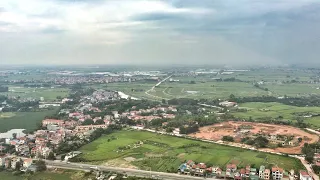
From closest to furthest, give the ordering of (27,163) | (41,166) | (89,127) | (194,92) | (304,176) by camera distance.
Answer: (304,176) < (41,166) < (27,163) < (89,127) < (194,92)

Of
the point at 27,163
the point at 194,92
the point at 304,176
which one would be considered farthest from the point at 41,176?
the point at 194,92

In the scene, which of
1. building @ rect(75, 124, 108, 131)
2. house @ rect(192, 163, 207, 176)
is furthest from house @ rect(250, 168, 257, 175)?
building @ rect(75, 124, 108, 131)

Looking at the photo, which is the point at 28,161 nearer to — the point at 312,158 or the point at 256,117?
the point at 312,158

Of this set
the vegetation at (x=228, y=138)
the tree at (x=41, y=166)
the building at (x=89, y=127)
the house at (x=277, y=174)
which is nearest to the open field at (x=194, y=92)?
the building at (x=89, y=127)

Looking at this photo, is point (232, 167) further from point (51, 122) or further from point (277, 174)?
point (51, 122)

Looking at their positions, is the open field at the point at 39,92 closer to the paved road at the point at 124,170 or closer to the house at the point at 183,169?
the paved road at the point at 124,170
